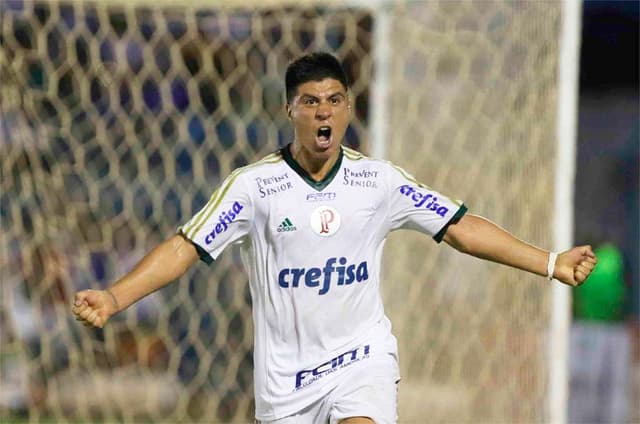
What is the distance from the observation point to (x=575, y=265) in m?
5.23

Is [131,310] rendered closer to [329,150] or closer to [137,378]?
[137,378]

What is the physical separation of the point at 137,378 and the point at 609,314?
4386mm

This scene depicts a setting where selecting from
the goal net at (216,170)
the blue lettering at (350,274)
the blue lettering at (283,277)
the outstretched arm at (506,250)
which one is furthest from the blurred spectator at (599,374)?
the blue lettering at (283,277)

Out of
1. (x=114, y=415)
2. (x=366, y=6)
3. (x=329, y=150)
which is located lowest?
(x=114, y=415)

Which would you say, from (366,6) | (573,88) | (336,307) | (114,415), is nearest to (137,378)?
(114,415)

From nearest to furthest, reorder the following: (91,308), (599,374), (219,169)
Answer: (91,308)
(219,169)
(599,374)

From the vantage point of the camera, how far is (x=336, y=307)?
17.0ft

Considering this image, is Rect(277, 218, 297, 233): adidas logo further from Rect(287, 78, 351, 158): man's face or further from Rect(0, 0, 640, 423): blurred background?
Rect(0, 0, 640, 423): blurred background

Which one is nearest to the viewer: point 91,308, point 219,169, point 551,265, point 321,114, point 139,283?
point 91,308

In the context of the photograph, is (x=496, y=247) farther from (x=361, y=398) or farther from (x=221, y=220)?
(x=221, y=220)

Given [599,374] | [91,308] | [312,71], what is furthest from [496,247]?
[599,374]

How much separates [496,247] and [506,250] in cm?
4

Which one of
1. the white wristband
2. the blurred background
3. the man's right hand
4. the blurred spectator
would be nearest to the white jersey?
the man's right hand

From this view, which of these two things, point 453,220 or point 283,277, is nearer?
point 283,277
